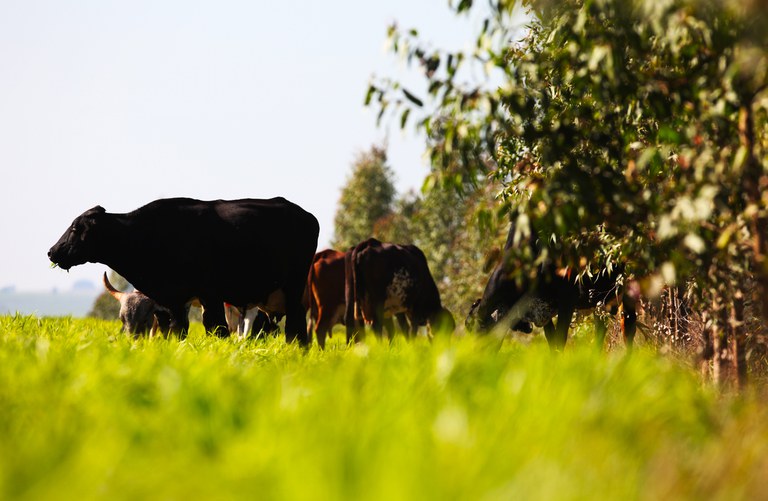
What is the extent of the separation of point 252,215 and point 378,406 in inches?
330

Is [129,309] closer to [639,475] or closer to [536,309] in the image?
[536,309]

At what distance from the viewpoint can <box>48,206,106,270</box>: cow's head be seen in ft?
35.3

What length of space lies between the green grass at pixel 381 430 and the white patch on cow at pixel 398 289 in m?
9.75

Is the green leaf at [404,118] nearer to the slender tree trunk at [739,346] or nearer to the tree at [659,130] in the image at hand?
the tree at [659,130]

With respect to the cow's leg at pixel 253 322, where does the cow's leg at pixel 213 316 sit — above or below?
above

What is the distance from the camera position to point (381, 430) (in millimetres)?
3482

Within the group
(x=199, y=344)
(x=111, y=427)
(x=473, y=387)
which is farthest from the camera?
(x=199, y=344)

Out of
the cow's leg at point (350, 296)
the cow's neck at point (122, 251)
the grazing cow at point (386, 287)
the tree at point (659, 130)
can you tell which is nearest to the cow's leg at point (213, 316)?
the cow's neck at point (122, 251)

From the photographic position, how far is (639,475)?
11.2ft

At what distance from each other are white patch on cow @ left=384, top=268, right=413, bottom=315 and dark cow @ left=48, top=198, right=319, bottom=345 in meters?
3.26

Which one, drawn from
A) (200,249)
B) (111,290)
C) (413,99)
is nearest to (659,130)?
(413,99)

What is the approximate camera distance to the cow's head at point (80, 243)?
424 inches

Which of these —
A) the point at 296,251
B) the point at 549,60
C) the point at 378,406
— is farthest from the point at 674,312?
the point at 378,406

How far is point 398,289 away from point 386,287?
293 mm
